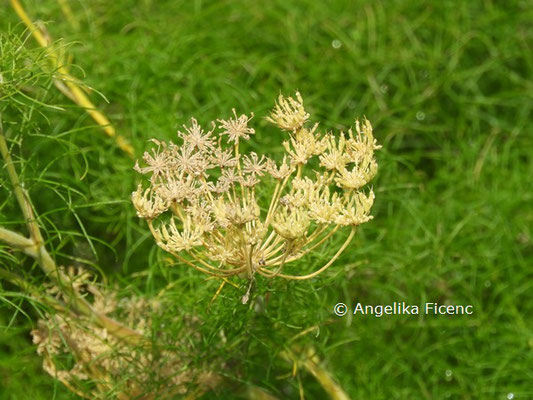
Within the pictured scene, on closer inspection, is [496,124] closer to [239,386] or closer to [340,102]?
[340,102]

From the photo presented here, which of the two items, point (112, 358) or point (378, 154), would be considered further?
point (378, 154)

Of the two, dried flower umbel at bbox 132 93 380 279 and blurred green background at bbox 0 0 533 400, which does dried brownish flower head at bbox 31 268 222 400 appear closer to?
blurred green background at bbox 0 0 533 400

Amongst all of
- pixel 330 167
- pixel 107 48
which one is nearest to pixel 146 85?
pixel 107 48

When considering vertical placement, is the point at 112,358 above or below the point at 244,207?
below

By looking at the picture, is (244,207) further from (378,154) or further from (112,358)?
(378,154)

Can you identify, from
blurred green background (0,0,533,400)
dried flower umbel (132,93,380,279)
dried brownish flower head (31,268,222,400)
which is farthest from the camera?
blurred green background (0,0,533,400)

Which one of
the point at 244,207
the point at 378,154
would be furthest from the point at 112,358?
the point at 378,154

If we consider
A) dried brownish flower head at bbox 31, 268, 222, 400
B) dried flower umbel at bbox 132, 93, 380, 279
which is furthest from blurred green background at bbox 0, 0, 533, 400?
dried flower umbel at bbox 132, 93, 380, 279

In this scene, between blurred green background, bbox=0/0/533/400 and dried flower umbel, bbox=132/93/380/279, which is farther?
blurred green background, bbox=0/0/533/400
